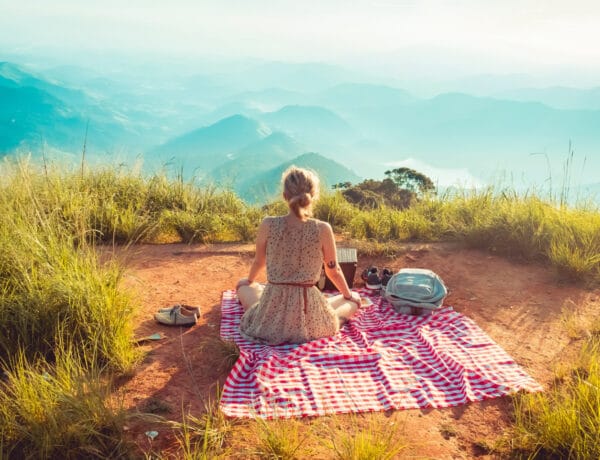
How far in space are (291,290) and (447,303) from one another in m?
1.93

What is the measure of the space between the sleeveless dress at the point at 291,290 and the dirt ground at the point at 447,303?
22.5 inches

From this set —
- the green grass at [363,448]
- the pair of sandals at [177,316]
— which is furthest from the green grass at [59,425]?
the pair of sandals at [177,316]

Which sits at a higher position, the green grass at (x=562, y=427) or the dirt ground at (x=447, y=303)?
the green grass at (x=562, y=427)

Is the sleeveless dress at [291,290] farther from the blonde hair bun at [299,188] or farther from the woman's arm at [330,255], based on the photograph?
the blonde hair bun at [299,188]

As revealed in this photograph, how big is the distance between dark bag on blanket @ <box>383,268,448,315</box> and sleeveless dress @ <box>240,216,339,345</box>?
3.07 ft

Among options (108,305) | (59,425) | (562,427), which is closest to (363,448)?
(562,427)

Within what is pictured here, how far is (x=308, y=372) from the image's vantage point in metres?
3.25

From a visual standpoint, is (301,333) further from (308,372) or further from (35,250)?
(35,250)

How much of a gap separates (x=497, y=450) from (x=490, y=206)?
15.8ft

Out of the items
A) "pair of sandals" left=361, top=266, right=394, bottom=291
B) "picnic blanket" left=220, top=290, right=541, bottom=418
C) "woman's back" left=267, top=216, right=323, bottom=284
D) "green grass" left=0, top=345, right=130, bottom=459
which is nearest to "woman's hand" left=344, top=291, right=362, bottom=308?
"picnic blanket" left=220, top=290, right=541, bottom=418

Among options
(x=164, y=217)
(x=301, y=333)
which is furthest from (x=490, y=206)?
(x=164, y=217)

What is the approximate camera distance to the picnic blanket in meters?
2.92

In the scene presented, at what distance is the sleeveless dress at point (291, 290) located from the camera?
3.58 meters

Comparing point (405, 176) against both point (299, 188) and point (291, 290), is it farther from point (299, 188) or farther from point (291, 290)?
point (299, 188)
